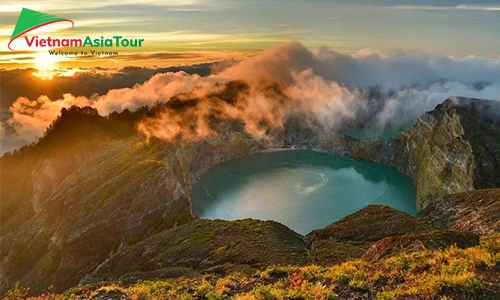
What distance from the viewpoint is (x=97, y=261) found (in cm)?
10194

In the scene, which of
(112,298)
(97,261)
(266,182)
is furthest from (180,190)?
(112,298)

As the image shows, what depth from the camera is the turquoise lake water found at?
135m

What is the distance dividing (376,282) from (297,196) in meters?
131

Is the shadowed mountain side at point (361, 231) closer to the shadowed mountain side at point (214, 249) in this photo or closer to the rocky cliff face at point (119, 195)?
the rocky cliff face at point (119, 195)

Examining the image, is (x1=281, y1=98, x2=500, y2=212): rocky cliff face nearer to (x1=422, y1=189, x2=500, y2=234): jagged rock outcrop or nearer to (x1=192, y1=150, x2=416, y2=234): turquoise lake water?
(x1=192, y1=150, x2=416, y2=234): turquoise lake water

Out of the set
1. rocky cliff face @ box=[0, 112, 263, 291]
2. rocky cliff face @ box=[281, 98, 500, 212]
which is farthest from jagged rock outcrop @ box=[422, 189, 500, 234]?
rocky cliff face @ box=[0, 112, 263, 291]

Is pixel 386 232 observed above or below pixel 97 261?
above

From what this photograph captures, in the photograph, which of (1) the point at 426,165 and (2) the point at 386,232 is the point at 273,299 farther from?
(1) the point at 426,165

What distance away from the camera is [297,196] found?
15512cm

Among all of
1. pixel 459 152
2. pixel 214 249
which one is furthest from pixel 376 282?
pixel 459 152

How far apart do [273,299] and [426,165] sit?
532 feet

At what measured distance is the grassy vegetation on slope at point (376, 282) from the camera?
67.6ft

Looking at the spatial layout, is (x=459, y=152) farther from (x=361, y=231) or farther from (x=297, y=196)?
(x=361, y=231)

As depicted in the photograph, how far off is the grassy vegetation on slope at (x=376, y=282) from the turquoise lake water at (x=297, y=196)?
91763mm
